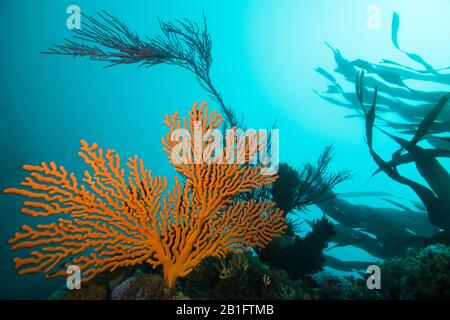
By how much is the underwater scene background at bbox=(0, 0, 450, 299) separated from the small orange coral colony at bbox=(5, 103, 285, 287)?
344 mm

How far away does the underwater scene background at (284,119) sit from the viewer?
3108mm

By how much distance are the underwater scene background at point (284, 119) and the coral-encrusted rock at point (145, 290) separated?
0.06 ft

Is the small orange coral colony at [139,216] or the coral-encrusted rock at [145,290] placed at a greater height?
the small orange coral colony at [139,216]

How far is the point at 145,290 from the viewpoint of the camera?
225 centimetres

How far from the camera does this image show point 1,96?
51594mm

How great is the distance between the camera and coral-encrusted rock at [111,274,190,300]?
2.23m

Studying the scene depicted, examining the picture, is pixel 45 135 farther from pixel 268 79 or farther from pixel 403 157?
pixel 403 157

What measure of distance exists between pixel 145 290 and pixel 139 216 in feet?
2.26

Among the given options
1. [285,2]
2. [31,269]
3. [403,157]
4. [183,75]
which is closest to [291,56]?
[285,2]

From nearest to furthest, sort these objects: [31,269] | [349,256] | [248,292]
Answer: [31,269] → [248,292] → [349,256]

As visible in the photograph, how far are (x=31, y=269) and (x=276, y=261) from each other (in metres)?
3.05

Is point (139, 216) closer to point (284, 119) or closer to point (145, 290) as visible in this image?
point (145, 290)

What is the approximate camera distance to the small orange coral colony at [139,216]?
2.14 metres

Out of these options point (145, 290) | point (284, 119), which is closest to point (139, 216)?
point (145, 290)
